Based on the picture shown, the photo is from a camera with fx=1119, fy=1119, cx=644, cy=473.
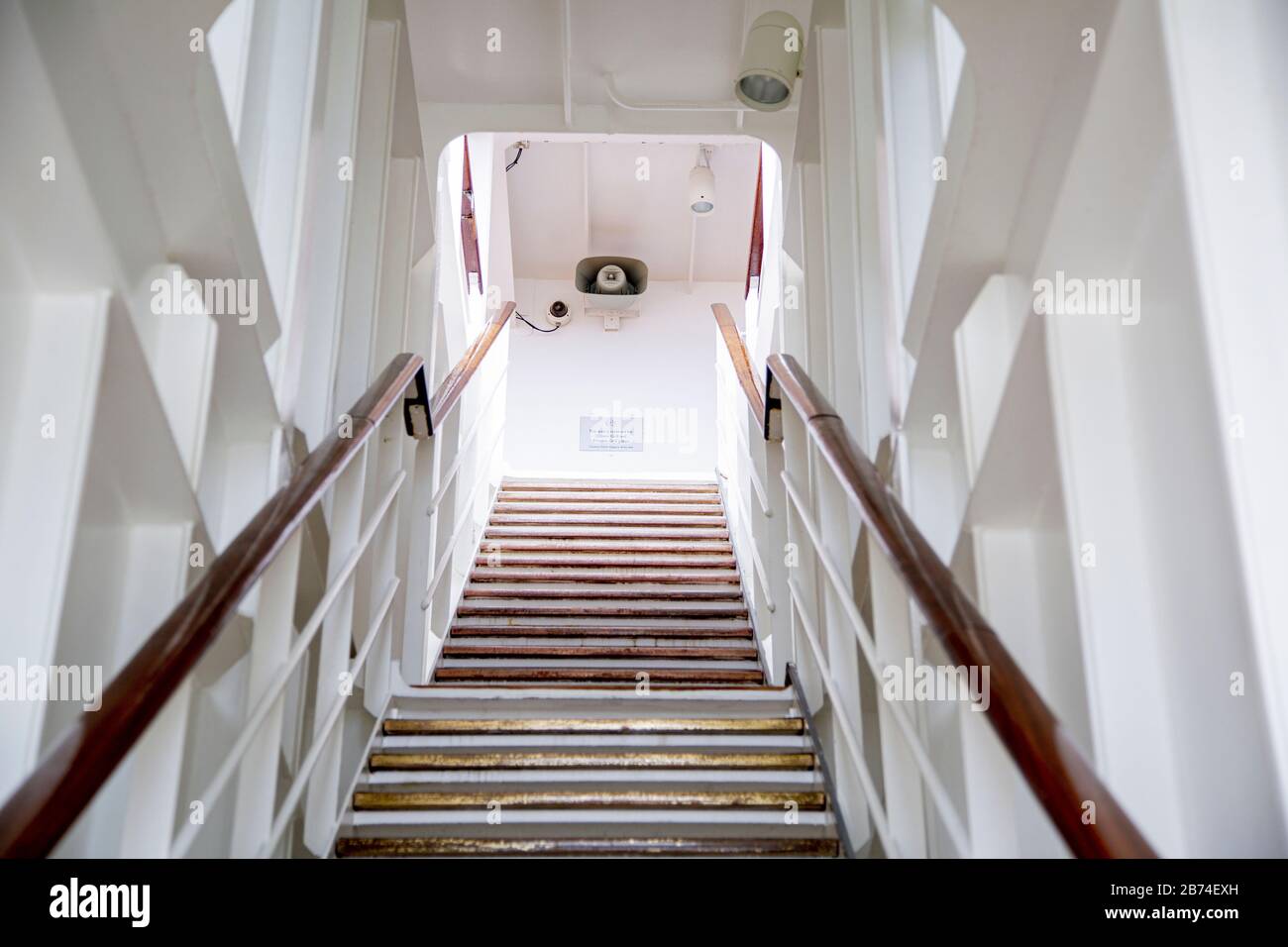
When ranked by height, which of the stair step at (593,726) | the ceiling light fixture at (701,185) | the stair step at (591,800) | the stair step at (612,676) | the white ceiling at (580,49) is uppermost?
the ceiling light fixture at (701,185)

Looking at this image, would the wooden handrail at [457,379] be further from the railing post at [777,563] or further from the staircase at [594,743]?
the railing post at [777,563]

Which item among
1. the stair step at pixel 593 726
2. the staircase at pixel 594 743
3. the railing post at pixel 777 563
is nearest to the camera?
the staircase at pixel 594 743

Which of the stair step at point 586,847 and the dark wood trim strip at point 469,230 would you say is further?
the dark wood trim strip at point 469,230

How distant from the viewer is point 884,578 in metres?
2.34

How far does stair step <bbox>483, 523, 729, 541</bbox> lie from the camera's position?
5828 mm

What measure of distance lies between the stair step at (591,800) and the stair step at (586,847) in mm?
148

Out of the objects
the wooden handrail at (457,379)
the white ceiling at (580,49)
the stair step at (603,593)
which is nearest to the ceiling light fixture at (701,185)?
the white ceiling at (580,49)

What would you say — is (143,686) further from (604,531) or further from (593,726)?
(604,531)

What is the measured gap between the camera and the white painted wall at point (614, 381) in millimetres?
9367

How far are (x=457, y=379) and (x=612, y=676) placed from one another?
1.43 m

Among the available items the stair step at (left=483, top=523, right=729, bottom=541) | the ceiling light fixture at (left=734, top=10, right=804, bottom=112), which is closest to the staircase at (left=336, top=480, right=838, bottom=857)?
the stair step at (left=483, top=523, right=729, bottom=541)

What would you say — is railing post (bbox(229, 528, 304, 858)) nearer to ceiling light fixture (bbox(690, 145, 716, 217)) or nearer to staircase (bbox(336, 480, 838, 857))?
staircase (bbox(336, 480, 838, 857))

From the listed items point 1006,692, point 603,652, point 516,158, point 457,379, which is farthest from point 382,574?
point 516,158
